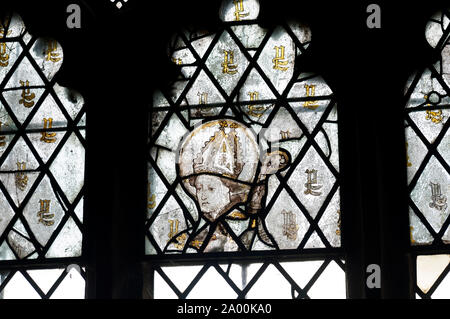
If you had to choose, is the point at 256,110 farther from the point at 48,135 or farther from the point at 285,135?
the point at 48,135

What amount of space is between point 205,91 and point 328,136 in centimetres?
76

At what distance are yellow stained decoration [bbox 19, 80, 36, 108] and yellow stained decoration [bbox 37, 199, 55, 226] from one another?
2.05 ft

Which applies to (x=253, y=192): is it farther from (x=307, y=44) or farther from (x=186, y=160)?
(x=307, y=44)

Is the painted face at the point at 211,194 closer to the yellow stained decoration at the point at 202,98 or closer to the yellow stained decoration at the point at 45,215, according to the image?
the yellow stained decoration at the point at 202,98

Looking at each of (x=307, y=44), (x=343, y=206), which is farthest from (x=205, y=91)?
(x=343, y=206)

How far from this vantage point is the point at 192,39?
619cm

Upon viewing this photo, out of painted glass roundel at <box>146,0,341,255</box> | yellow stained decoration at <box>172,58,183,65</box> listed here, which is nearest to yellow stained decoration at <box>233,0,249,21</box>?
painted glass roundel at <box>146,0,341,255</box>

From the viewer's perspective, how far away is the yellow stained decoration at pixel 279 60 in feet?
19.7

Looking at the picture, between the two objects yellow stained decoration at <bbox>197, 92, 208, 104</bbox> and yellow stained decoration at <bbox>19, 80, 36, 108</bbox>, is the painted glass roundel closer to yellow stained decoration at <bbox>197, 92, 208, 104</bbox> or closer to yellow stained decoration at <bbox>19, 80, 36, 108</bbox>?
yellow stained decoration at <bbox>197, 92, 208, 104</bbox>

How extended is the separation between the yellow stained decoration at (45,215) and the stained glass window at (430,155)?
196cm

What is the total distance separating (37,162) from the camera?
602cm

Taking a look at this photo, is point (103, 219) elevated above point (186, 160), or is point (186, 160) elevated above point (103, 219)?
point (186, 160)

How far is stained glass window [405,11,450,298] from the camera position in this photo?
17.9ft

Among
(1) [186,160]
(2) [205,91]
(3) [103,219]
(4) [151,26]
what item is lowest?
(3) [103,219]
